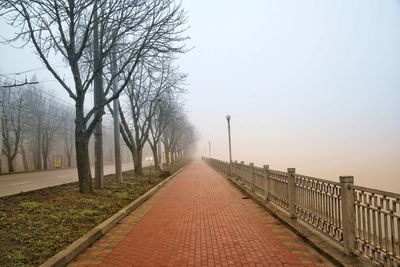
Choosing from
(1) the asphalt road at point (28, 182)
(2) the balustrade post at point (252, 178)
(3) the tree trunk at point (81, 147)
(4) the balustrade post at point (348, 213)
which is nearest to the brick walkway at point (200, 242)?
(4) the balustrade post at point (348, 213)

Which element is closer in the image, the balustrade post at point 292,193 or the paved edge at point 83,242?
the paved edge at point 83,242

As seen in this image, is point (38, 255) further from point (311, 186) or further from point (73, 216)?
point (311, 186)

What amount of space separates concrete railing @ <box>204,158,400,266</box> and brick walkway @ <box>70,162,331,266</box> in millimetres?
496

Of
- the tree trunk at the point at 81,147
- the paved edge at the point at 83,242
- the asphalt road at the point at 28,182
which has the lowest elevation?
the asphalt road at the point at 28,182

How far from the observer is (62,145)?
75.9 metres

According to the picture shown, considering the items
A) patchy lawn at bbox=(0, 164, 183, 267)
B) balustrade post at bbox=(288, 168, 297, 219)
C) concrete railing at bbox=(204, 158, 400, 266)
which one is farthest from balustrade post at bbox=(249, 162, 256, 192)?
concrete railing at bbox=(204, 158, 400, 266)

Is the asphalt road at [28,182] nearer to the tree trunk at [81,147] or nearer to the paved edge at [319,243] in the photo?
the tree trunk at [81,147]

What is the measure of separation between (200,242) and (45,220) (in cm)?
388

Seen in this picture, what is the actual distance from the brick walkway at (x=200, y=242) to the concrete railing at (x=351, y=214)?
0.50 metres

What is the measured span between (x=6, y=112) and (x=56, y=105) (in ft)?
47.8

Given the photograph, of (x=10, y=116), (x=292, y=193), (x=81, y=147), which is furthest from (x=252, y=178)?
(x=10, y=116)

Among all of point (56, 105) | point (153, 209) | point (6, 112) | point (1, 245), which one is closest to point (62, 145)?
point (56, 105)

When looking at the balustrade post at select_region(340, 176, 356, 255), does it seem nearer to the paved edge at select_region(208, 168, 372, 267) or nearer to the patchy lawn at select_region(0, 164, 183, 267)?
the paved edge at select_region(208, 168, 372, 267)

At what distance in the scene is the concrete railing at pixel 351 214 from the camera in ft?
16.5
